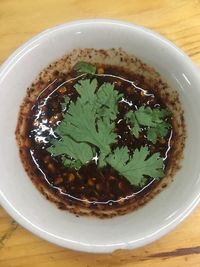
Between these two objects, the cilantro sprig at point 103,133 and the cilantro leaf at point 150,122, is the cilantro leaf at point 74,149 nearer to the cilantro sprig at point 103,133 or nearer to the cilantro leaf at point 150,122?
the cilantro sprig at point 103,133

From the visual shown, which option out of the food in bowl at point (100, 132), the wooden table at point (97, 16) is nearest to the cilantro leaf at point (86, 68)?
the food in bowl at point (100, 132)

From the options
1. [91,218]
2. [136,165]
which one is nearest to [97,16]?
[136,165]

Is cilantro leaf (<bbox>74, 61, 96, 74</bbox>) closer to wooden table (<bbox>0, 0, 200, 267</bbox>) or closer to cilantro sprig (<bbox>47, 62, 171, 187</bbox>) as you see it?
cilantro sprig (<bbox>47, 62, 171, 187</bbox>)

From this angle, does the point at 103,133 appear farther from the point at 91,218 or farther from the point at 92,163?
the point at 91,218

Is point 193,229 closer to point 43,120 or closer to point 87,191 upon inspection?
point 87,191

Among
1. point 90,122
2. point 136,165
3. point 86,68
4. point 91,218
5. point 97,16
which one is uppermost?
point 97,16

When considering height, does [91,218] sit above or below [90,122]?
below

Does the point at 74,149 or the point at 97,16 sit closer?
the point at 74,149
